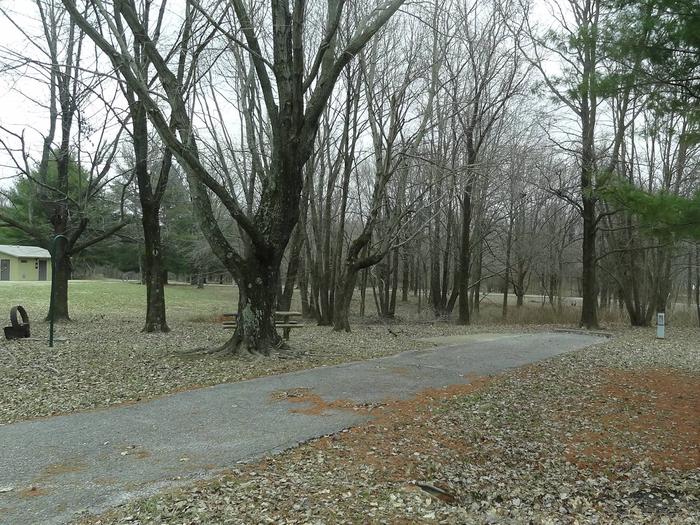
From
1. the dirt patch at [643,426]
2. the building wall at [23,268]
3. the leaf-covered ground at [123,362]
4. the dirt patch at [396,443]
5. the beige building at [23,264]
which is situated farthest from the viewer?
the building wall at [23,268]

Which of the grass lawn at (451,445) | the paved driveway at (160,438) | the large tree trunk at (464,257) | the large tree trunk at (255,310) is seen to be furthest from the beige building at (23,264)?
the paved driveway at (160,438)

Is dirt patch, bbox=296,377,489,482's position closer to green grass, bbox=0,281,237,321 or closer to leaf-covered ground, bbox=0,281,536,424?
leaf-covered ground, bbox=0,281,536,424

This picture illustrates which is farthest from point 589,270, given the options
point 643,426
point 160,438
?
point 160,438

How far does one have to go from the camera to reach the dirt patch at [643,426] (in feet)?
17.8

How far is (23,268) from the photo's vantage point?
45.2 meters

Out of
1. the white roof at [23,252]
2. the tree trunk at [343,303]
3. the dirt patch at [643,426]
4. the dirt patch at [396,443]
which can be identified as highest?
the white roof at [23,252]

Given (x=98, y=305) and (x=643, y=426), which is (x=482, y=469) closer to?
(x=643, y=426)

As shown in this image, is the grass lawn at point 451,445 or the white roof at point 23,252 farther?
the white roof at point 23,252

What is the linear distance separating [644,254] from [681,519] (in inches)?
856

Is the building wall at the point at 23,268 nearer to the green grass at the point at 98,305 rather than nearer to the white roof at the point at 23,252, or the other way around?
the white roof at the point at 23,252

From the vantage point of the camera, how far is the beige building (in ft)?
145

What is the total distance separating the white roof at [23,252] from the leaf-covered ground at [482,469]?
152 ft

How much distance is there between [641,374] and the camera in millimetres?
9547

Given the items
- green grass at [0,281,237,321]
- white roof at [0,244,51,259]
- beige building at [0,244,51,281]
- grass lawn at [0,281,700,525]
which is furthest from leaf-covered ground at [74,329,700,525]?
beige building at [0,244,51,281]
